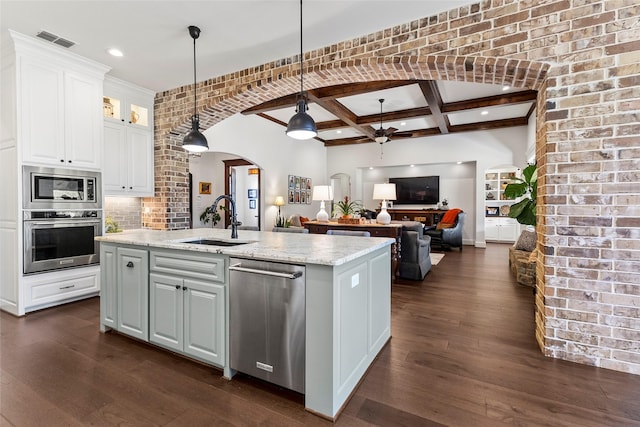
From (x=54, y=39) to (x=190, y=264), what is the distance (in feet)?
9.85

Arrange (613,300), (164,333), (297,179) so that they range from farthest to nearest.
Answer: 1. (297,179)
2. (164,333)
3. (613,300)

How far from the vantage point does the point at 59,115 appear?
3369 millimetres

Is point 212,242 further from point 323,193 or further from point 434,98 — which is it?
point 434,98

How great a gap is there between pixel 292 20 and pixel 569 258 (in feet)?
9.98

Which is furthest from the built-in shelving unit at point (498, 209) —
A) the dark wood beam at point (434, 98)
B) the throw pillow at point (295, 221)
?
the throw pillow at point (295, 221)

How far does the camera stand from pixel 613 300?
82.0 inches

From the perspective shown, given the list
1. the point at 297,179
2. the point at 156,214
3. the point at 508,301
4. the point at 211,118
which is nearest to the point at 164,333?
the point at 156,214

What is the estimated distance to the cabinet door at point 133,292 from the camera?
2.42 meters

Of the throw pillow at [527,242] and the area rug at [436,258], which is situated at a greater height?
the throw pillow at [527,242]

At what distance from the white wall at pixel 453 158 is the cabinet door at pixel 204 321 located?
7614mm

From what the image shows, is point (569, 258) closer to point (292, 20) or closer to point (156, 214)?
point (292, 20)

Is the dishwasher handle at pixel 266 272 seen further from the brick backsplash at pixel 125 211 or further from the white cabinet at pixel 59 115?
the brick backsplash at pixel 125 211

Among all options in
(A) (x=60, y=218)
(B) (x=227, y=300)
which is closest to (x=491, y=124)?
(B) (x=227, y=300)

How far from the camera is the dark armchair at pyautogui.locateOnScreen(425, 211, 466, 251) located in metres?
7.36
